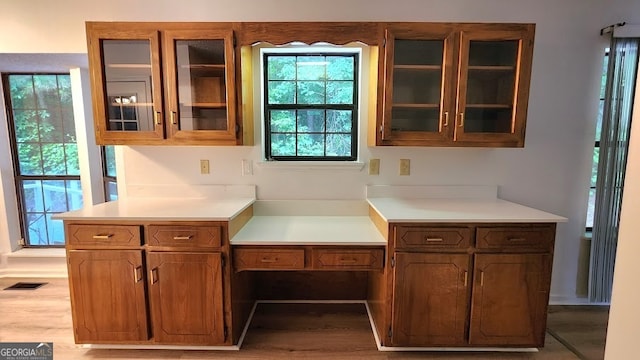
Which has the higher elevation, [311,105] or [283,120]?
[311,105]

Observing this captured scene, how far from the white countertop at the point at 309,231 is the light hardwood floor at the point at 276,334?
0.74 m

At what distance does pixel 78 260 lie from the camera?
173cm

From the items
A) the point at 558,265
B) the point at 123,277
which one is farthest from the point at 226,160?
the point at 558,265

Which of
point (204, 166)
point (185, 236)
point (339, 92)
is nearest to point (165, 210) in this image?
point (185, 236)

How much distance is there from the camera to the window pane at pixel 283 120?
7.75 ft

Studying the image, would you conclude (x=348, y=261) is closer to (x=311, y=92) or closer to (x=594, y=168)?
(x=311, y=92)

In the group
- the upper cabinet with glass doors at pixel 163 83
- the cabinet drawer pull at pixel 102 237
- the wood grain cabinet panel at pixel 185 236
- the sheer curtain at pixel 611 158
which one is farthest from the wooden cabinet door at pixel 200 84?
the sheer curtain at pixel 611 158

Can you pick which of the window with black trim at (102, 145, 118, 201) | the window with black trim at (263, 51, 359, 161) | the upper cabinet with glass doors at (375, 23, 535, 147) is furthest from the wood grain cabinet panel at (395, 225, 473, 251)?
the window with black trim at (102, 145, 118, 201)

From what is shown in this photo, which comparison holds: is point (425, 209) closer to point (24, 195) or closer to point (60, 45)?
point (60, 45)

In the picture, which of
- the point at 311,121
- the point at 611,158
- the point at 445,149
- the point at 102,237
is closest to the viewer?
the point at 102,237

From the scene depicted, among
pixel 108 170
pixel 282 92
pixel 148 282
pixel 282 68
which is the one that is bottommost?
pixel 148 282

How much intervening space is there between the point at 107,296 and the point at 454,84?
2.54 metres

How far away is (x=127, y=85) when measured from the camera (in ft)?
6.32

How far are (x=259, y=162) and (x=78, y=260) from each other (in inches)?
50.0
